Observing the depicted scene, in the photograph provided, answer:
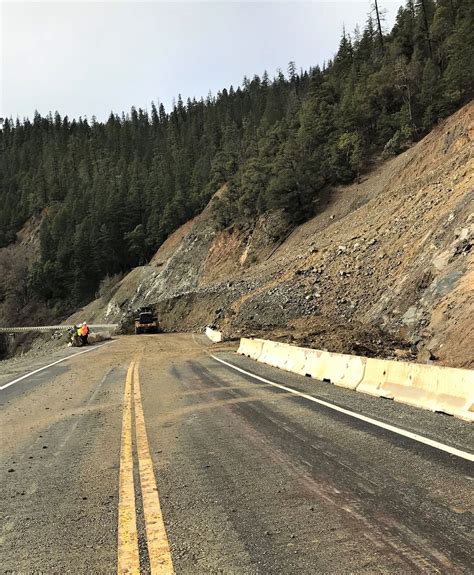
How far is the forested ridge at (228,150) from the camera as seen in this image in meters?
49.7

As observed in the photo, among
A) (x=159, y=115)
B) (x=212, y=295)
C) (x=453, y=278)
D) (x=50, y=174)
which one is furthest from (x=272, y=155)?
(x=159, y=115)

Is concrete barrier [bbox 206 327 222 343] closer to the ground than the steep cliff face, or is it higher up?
closer to the ground

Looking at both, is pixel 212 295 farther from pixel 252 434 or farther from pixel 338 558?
pixel 338 558

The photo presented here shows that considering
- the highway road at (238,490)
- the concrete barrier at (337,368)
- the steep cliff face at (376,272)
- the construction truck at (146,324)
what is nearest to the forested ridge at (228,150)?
the steep cliff face at (376,272)

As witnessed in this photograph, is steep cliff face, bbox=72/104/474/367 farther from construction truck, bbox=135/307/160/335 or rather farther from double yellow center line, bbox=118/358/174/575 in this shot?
double yellow center line, bbox=118/358/174/575

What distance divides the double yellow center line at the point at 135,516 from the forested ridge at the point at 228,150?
43.3 m

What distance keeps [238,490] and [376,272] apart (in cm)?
2111

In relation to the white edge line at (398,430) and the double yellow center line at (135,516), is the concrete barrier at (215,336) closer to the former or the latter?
the white edge line at (398,430)

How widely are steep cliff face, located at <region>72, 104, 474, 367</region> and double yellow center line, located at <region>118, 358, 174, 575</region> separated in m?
8.53

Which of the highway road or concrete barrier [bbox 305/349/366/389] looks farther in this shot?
concrete barrier [bbox 305/349/366/389]

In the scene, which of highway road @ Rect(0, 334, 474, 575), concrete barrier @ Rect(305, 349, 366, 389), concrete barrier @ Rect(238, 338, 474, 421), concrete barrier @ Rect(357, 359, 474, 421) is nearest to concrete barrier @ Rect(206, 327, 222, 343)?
concrete barrier @ Rect(238, 338, 474, 421)

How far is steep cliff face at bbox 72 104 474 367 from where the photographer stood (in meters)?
16.2

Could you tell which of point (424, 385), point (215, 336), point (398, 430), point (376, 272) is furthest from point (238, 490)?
point (215, 336)

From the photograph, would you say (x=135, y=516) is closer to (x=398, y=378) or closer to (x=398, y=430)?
(x=398, y=430)
